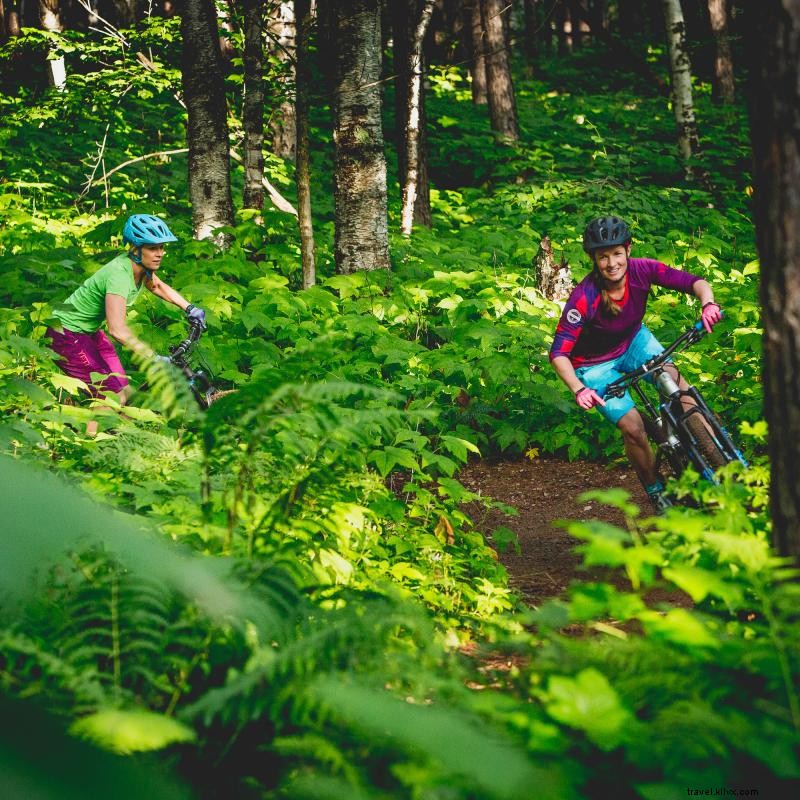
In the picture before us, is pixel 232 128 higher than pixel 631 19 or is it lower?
lower

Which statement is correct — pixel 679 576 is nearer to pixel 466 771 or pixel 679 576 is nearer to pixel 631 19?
pixel 466 771

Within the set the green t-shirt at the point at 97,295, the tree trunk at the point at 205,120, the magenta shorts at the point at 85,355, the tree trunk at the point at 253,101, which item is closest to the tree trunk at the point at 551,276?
the tree trunk at the point at 253,101

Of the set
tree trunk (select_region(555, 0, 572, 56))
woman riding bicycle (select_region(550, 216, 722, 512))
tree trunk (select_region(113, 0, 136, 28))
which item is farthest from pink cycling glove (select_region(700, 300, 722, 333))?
Answer: tree trunk (select_region(555, 0, 572, 56))

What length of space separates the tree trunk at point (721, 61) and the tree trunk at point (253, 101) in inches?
624

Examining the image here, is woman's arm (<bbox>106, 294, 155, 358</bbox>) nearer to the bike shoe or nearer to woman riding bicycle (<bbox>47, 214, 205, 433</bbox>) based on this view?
woman riding bicycle (<bbox>47, 214, 205, 433</bbox>)

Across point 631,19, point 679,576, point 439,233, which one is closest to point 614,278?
point 679,576

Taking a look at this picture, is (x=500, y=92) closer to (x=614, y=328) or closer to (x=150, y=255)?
(x=150, y=255)

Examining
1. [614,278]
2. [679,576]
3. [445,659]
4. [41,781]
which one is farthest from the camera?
[614,278]

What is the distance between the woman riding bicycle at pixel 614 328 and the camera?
5.20 m

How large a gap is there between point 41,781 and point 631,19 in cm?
4138

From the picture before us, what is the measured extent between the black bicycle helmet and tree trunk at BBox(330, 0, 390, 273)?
16.2 ft

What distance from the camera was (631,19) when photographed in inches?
1460

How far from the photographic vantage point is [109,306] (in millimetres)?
6137

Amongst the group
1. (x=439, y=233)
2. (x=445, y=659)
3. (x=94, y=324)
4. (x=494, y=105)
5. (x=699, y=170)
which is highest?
(x=494, y=105)
